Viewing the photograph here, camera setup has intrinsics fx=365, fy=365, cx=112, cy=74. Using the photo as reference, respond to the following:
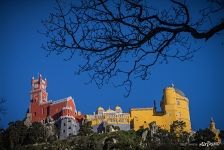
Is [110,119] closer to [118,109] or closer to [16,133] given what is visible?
[118,109]

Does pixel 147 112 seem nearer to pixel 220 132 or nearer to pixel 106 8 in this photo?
pixel 220 132

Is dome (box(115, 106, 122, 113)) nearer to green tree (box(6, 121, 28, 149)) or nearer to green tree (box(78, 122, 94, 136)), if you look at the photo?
green tree (box(78, 122, 94, 136))

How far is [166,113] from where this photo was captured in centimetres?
5344

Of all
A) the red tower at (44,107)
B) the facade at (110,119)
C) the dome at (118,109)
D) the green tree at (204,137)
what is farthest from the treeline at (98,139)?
the dome at (118,109)

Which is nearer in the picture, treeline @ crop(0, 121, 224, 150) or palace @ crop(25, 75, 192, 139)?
treeline @ crop(0, 121, 224, 150)

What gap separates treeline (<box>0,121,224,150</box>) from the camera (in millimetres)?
37281

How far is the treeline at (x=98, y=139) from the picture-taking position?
37.3 m

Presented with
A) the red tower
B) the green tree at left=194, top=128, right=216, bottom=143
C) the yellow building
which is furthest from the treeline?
the red tower

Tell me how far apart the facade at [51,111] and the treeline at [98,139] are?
1656 millimetres

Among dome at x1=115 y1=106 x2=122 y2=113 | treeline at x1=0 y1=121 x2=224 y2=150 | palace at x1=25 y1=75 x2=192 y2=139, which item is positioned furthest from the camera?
dome at x1=115 y1=106 x2=122 y2=113

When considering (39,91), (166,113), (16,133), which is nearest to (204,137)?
(166,113)

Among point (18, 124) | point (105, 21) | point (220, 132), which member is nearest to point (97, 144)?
point (18, 124)

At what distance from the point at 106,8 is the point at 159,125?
47755mm

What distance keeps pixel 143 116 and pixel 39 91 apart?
16.4 m
